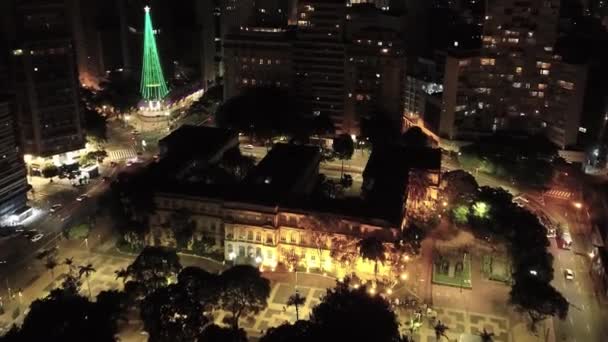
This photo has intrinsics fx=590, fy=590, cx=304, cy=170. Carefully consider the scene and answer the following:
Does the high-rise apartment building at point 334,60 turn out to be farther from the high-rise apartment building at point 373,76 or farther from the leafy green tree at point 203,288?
the leafy green tree at point 203,288

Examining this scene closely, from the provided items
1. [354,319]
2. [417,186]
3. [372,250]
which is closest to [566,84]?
[417,186]

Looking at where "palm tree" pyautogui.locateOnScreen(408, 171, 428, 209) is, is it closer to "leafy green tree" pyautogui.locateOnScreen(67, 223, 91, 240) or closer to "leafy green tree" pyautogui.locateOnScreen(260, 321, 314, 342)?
"leafy green tree" pyautogui.locateOnScreen(260, 321, 314, 342)

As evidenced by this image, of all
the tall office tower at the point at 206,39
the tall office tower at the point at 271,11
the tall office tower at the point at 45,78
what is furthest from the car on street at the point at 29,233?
the tall office tower at the point at 206,39

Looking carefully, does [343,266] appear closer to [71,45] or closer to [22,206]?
[22,206]

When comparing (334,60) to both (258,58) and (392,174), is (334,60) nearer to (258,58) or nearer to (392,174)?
(258,58)

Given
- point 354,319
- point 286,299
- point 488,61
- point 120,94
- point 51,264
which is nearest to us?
point 354,319

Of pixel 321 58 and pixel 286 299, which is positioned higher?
pixel 321 58

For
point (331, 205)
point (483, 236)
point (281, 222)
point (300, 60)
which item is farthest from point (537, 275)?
point (300, 60)
